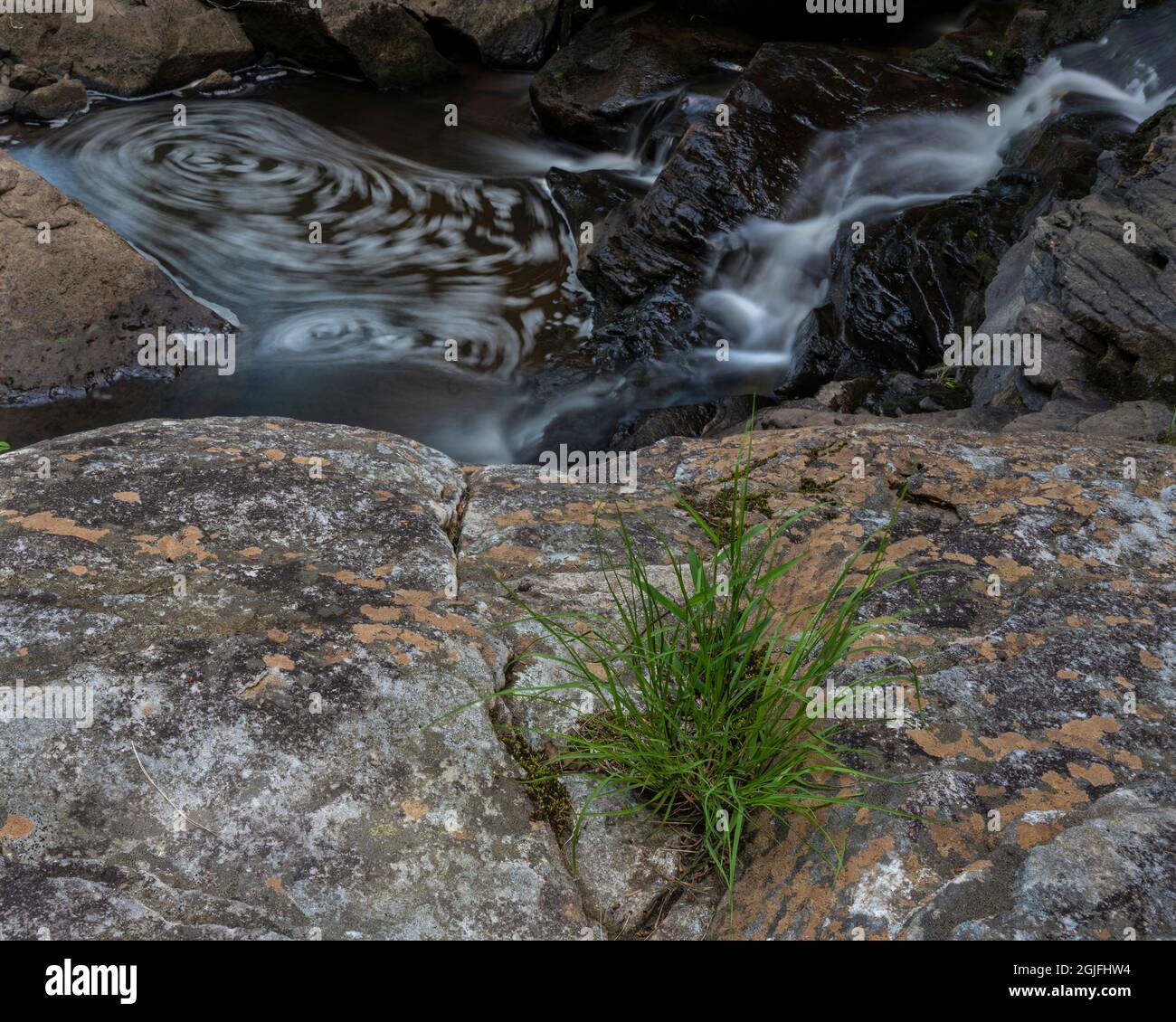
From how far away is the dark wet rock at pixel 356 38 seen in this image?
11.6 metres

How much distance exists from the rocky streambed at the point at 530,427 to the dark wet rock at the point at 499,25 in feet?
0.32

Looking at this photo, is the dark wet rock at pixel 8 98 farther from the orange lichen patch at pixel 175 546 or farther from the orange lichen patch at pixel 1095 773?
the orange lichen patch at pixel 1095 773

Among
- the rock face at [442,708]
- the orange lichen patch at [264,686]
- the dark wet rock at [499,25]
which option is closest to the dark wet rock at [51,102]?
the dark wet rock at [499,25]

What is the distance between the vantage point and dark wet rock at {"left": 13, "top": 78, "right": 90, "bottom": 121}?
10430 mm

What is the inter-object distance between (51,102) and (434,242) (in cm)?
482

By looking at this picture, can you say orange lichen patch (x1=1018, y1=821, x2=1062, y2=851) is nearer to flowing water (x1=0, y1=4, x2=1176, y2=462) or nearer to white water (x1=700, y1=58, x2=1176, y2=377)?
flowing water (x1=0, y1=4, x2=1176, y2=462)

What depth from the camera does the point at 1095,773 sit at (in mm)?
2209

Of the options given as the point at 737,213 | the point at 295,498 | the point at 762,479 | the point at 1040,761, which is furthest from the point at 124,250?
the point at 1040,761

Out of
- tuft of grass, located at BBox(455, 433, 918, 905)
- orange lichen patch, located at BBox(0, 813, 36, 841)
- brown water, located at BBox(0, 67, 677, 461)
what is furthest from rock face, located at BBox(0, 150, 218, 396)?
tuft of grass, located at BBox(455, 433, 918, 905)

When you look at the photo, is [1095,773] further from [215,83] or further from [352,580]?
[215,83]

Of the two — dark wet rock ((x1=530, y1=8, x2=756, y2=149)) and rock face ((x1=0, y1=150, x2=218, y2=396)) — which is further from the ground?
dark wet rock ((x1=530, y1=8, x2=756, y2=149))

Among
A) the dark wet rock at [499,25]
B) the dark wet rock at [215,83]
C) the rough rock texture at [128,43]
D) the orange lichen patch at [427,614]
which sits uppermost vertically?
the dark wet rock at [499,25]

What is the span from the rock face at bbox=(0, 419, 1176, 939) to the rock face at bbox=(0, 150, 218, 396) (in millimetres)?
4177

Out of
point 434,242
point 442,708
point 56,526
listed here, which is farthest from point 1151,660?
point 434,242
